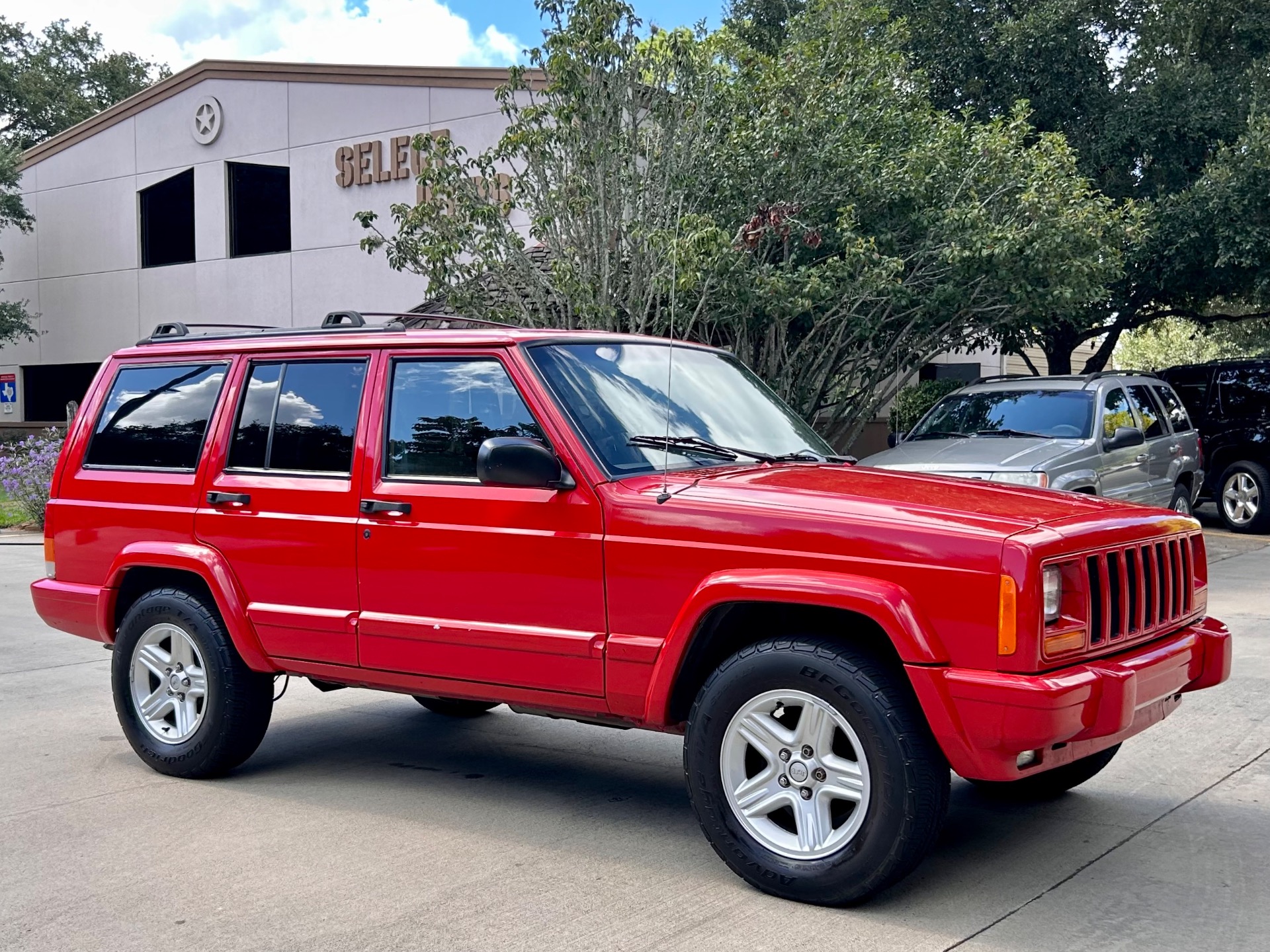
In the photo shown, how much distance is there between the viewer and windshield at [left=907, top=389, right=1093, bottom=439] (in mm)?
12195

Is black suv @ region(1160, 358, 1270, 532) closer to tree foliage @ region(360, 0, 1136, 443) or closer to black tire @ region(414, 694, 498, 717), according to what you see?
tree foliage @ region(360, 0, 1136, 443)

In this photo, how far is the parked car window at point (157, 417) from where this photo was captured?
20.3 ft

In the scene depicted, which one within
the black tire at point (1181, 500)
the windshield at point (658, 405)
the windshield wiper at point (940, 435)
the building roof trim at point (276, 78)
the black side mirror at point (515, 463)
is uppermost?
the building roof trim at point (276, 78)

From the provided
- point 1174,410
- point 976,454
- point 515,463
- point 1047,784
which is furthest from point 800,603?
point 1174,410

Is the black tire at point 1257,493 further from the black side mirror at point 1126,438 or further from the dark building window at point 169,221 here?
the dark building window at point 169,221

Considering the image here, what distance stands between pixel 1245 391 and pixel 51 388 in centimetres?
2479

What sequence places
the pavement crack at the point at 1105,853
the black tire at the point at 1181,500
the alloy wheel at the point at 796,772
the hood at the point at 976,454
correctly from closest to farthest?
the pavement crack at the point at 1105,853, the alloy wheel at the point at 796,772, the hood at the point at 976,454, the black tire at the point at 1181,500

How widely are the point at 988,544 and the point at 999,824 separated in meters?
1.70

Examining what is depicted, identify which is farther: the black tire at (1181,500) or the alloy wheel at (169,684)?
the black tire at (1181,500)

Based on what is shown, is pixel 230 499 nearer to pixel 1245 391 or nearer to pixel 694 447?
pixel 694 447

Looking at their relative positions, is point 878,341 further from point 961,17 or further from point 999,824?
point 999,824

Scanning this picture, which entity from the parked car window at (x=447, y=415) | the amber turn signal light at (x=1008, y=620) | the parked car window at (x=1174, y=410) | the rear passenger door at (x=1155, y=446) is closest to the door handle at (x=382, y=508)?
the parked car window at (x=447, y=415)

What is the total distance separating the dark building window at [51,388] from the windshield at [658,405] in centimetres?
2680

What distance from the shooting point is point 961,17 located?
20.5m
